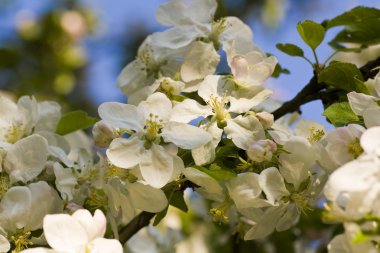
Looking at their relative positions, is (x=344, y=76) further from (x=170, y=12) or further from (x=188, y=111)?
(x=170, y=12)

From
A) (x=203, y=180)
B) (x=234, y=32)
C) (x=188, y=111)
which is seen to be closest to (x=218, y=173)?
(x=203, y=180)

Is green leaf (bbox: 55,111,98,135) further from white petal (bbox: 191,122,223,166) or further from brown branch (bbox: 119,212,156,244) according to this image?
white petal (bbox: 191,122,223,166)

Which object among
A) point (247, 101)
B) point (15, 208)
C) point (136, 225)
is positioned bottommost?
point (136, 225)

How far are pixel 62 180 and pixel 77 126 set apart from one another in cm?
20

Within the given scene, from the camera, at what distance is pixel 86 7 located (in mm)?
3543

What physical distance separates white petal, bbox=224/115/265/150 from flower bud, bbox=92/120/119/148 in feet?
0.51

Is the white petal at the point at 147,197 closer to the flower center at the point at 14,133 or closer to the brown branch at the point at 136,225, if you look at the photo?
the brown branch at the point at 136,225

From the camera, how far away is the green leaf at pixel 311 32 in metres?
1.11

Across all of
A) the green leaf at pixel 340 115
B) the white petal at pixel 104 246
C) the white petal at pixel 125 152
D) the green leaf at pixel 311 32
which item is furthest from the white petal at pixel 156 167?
the green leaf at pixel 311 32

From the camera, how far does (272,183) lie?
94 centimetres

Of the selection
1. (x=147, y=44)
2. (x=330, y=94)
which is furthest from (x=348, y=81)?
(x=147, y=44)

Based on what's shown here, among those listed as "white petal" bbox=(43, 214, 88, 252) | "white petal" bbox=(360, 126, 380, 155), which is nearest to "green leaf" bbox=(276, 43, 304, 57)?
"white petal" bbox=(360, 126, 380, 155)

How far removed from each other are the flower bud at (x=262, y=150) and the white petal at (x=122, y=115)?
170mm

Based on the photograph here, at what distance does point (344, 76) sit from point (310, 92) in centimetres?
11
